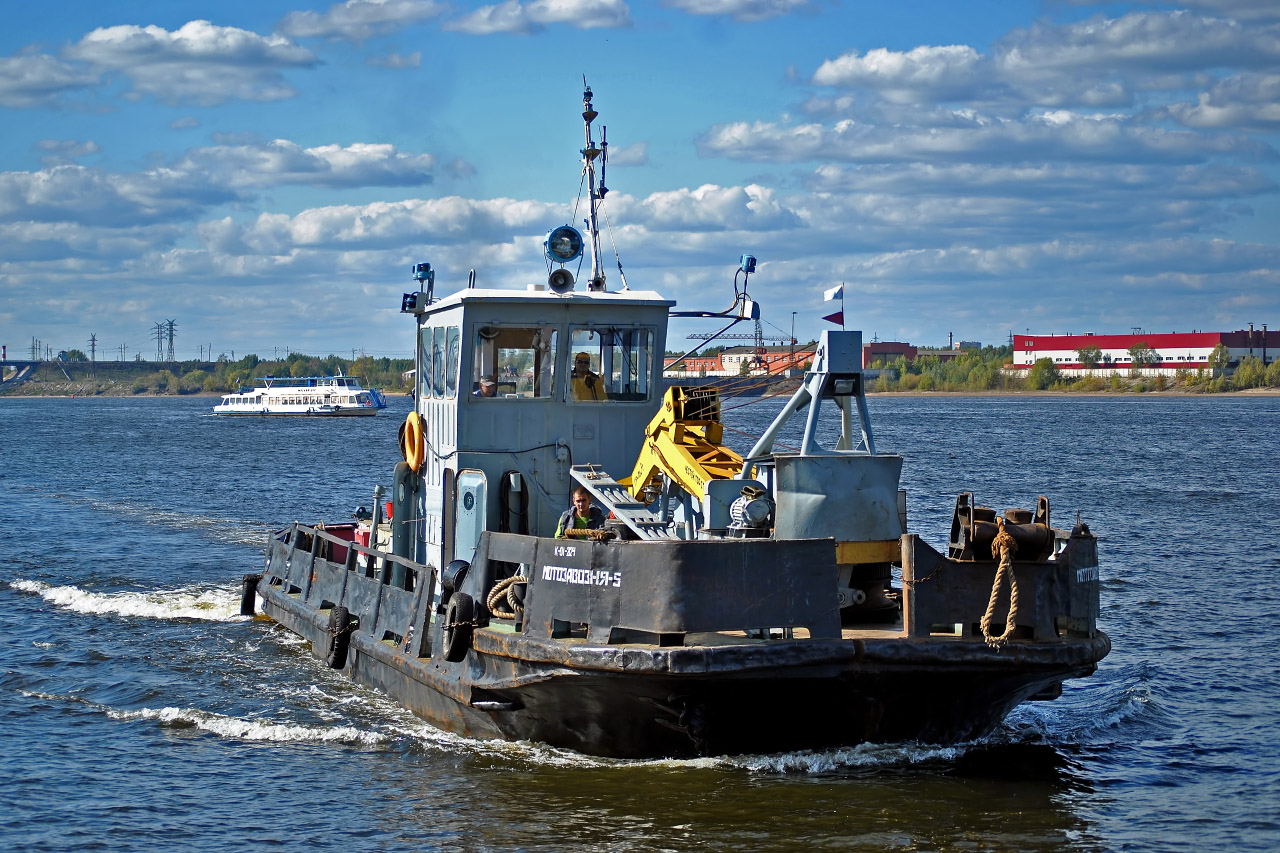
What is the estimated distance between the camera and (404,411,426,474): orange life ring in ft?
45.6

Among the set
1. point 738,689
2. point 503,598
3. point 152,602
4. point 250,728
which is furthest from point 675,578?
point 152,602

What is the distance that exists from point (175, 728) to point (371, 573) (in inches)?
93.2

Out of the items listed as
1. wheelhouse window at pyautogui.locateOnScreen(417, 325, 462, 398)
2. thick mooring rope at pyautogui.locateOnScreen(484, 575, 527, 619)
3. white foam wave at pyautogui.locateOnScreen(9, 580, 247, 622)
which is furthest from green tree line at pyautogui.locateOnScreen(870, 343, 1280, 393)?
thick mooring rope at pyautogui.locateOnScreen(484, 575, 527, 619)

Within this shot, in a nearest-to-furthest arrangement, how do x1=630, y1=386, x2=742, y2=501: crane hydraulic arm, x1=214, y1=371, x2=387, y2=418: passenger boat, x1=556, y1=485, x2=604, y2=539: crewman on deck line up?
x1=630, y1=386, x2=742, y2=501: crane hydraulic arm → x1=556, y1=485, x2=604, y2=539: crewman on deck → x1=214, y1=371, x2=387, y2=418: passenger boat

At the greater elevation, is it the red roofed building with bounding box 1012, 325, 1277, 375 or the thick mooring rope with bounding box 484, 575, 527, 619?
the red roofed building with bounding box 1012, 325, 1277, 375

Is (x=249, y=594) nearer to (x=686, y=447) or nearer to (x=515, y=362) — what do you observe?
(x=515, y=362)

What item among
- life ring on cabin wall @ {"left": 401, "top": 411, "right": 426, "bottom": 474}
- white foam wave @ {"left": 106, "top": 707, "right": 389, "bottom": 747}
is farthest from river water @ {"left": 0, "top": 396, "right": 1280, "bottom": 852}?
life ring on cabin wall @ {"left": 401, "top": 411, "right": 426, "bottom": 474}

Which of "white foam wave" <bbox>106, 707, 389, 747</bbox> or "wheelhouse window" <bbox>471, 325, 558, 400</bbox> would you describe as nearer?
"white foam wave" <bbox>106, 707, 389, 747</bbox>

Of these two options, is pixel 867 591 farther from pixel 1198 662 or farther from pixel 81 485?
pixel 81 485

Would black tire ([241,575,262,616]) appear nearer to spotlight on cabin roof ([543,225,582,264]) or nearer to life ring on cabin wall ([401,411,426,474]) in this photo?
life ring on cabin wall ([401,411,426,474])

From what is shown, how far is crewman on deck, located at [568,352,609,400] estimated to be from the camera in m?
13.1

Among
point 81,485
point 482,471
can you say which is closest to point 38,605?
point 482,471

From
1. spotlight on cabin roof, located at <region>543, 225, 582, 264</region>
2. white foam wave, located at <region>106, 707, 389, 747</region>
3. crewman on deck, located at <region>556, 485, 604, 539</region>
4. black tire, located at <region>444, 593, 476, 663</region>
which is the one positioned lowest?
white foam wave, located at <region>106, 707, 389, 747</region>

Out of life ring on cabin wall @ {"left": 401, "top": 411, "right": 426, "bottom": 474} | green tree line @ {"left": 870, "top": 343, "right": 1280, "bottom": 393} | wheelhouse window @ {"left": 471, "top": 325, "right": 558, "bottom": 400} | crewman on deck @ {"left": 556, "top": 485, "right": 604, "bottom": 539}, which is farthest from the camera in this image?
green tree line @ {"left": 870, "top": 343, "right": 1280, "bottom": 393}
